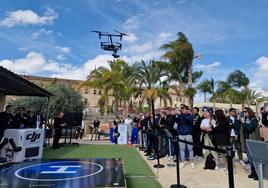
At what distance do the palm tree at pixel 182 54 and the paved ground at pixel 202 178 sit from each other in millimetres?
17671

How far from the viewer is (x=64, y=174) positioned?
4242 millimetres

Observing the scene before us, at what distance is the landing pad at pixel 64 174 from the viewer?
143 inches

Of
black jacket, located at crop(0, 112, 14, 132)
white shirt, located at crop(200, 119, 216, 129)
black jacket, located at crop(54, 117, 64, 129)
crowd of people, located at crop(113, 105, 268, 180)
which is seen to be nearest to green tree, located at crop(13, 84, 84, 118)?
black jacket, located at crop(54, 117, 64, 129)

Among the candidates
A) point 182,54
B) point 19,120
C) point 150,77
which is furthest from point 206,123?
point 182,54

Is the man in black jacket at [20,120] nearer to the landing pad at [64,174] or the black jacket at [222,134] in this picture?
the landing pad at [64,174]

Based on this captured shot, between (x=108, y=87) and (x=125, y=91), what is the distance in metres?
2.35

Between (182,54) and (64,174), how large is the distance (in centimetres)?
2141

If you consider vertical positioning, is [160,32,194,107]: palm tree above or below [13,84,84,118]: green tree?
above

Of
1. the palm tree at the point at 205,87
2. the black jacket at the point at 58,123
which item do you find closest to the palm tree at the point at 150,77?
the black jacket at the point at 58,123

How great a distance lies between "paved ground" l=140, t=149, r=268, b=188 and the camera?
5238 millimetres

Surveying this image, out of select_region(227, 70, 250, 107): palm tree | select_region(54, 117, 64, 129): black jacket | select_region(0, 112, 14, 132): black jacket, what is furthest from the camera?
select_region(227, 70, 250, 107): palm tree

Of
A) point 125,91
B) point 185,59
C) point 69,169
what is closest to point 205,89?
point 185,59

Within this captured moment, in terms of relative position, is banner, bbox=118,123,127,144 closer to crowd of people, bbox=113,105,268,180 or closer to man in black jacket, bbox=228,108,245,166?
crowd of people, bbox=113,105,268,180

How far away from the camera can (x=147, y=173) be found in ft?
20.7
